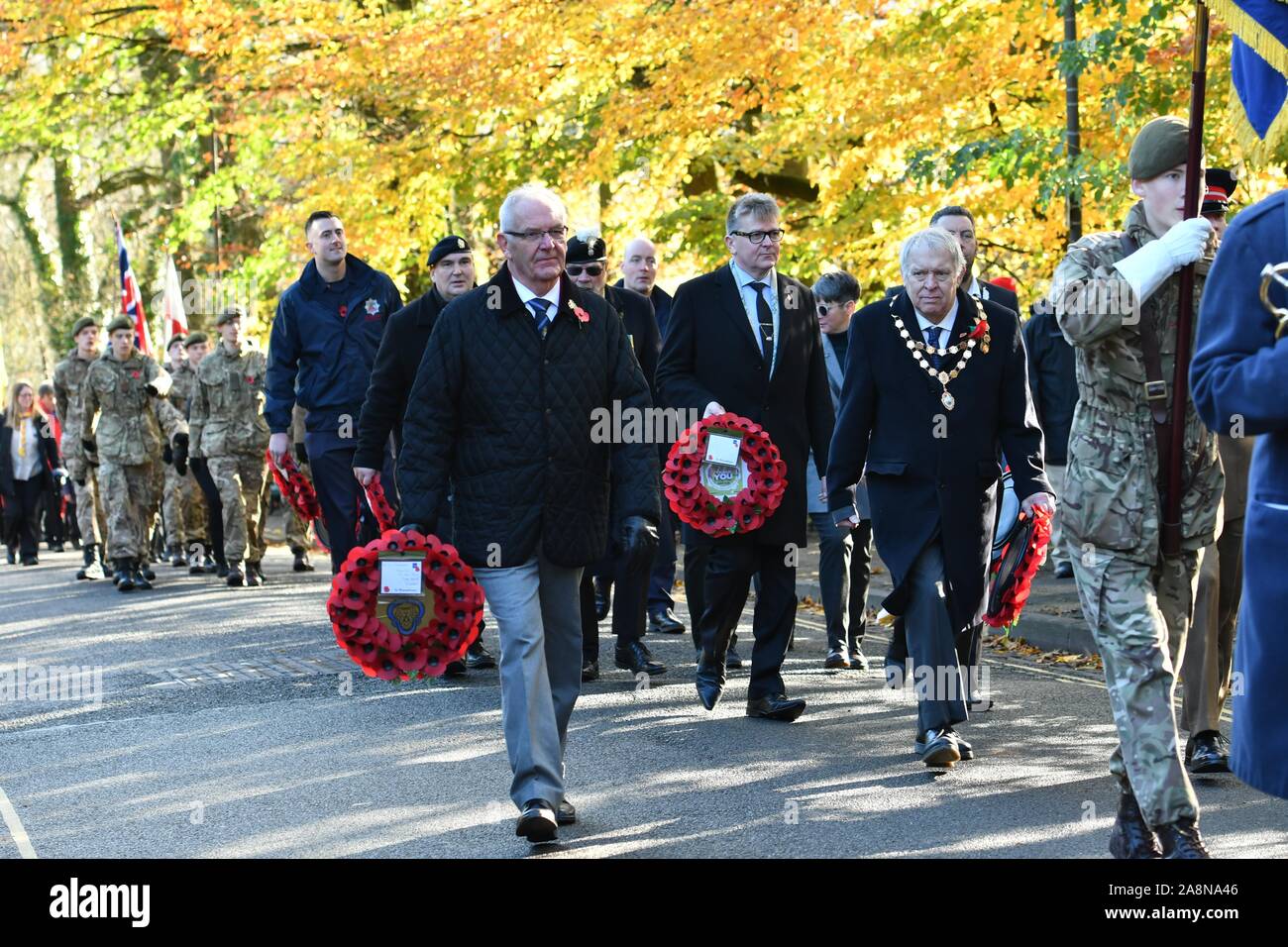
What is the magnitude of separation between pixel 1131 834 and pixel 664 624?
21.4 feet

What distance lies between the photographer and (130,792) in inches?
290

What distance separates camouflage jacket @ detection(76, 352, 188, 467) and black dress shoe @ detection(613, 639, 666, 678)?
Result: 8097 mm

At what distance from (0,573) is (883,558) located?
15.0 meters

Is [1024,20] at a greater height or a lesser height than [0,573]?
greater

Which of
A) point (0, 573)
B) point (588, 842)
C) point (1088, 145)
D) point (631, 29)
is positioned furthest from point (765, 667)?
point (0, 573)

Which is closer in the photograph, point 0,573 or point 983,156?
point 983,156

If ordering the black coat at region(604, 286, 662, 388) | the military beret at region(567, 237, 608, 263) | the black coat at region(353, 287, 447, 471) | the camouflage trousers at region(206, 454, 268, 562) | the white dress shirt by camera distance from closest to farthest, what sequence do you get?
the white dress shirt, the black coat at region(353, 287, 447, 471), the military beret at region(567, 237, 608, 263), the black coat at region(604, 286, 662, 388), the camouflage trousers at region(206, 454, 268, 562)

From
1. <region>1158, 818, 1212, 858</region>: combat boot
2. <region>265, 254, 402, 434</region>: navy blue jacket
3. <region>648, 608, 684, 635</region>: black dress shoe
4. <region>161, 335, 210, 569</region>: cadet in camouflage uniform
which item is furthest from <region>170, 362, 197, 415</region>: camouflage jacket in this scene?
<region>1158, 818, 1212, 858</region>: combat boot

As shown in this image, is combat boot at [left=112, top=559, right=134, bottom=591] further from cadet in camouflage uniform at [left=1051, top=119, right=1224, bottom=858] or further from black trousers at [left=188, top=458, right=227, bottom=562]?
cadet in camouflage uniform at [left=1051, top=119, right=1224, bottom=858]

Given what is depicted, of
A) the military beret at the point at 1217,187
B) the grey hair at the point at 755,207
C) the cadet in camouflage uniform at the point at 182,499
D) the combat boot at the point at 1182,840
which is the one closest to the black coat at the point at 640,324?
the grey hair at the point at 755,207

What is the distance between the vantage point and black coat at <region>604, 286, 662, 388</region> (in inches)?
432

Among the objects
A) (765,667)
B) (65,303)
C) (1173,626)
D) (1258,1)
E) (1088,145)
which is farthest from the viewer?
(65,303)

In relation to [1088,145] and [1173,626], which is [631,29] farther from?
[1173,626]

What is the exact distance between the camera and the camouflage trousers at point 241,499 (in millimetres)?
16750
